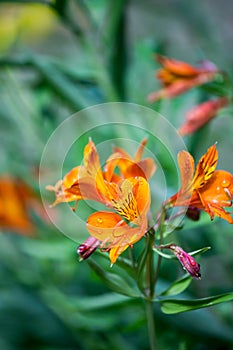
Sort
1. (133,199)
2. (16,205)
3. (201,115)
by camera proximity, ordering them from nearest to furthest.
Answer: (133,199), (201,115), (16,205)

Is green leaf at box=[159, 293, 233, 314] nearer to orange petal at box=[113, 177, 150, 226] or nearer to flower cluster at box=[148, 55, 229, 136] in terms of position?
orange petal at box=[113, 177, 150, 226]

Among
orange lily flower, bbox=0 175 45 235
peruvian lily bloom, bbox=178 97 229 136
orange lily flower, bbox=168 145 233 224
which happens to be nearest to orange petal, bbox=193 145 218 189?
orange lily flower, bbox=168 145 233 224

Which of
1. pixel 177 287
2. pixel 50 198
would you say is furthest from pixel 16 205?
pixel 177 287

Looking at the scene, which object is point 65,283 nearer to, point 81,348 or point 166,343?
point 81,348

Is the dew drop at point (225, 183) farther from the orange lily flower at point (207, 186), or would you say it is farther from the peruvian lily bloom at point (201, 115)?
the peruvian lily bloom at point (201, 115)

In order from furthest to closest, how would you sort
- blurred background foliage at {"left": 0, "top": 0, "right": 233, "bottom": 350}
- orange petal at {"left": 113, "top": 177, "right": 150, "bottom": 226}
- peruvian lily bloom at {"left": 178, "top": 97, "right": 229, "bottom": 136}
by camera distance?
blurred background foliage at {"left": 0, "top": 0, "right": 233, "bottom": 350} < peruvian lily bloom at {"left": 178, "top": 97, "right": 229, "bottom": 136} < orange petal at {"left": 113, "top": 177, "right": 150, "bottom": 226}

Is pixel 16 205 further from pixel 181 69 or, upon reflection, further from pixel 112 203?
pixel 112 203
